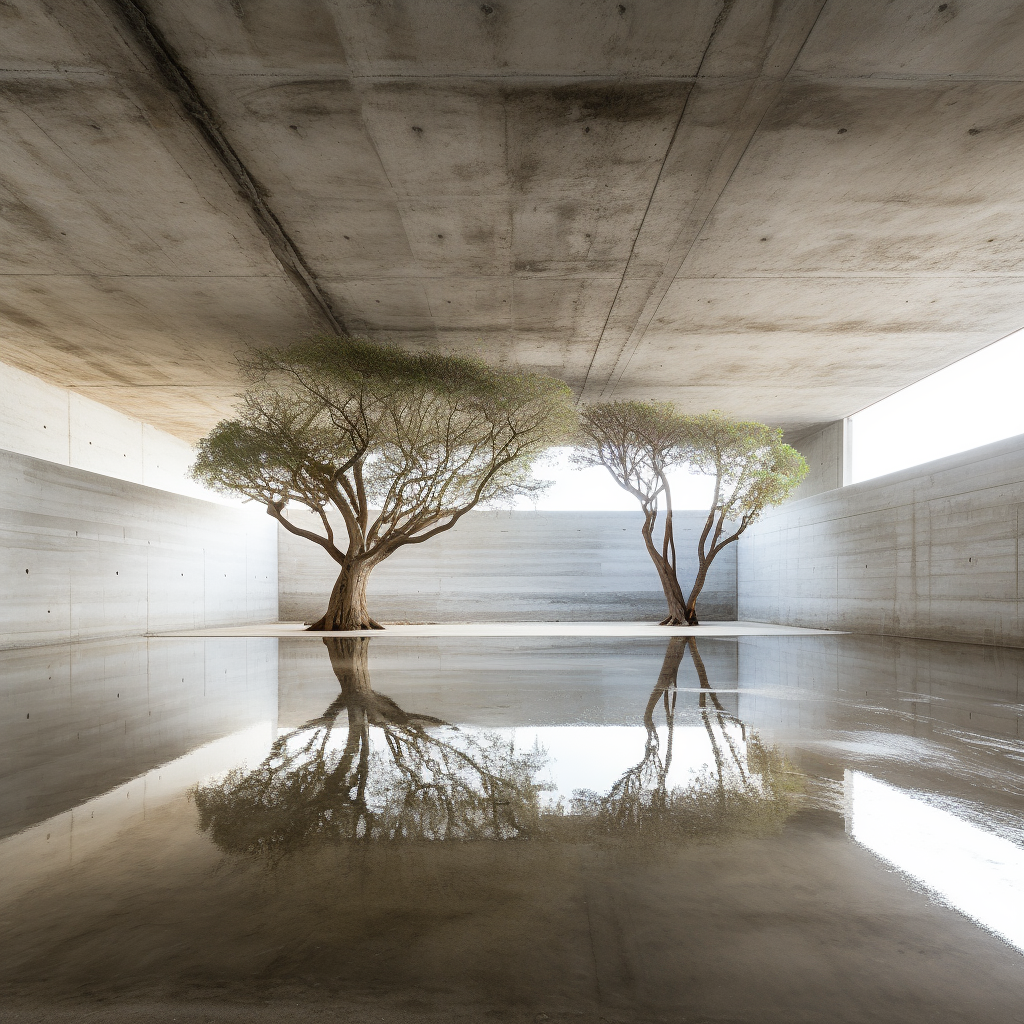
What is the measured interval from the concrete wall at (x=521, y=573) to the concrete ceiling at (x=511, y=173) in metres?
10.5

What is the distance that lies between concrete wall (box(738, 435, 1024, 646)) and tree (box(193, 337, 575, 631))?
20.0 ft

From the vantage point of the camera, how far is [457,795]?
251 centimetres

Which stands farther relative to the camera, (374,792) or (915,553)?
(915,553)

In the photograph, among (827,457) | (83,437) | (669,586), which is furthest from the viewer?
(669,586)

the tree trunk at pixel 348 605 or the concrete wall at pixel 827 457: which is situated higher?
the concrete wall at pixel 827 457

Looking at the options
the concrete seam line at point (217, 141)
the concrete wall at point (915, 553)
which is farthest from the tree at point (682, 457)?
the concrete seam line at point (217, 141)

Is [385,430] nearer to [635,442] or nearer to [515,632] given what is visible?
[515,632]

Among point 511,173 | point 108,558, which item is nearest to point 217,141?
point 511,173

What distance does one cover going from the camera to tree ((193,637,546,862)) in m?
2.14

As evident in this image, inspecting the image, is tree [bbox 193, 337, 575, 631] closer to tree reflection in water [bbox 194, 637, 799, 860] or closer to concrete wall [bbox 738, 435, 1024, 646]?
concrete wall [bbox 738, 435, 1024, 646]

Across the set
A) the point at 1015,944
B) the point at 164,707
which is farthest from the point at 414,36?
the point at 1015,944

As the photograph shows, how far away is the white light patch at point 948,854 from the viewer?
1.65m

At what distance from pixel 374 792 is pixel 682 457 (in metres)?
15.0

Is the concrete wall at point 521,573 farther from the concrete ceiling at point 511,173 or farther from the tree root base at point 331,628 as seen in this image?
the concrete ceiling at point 511,173
